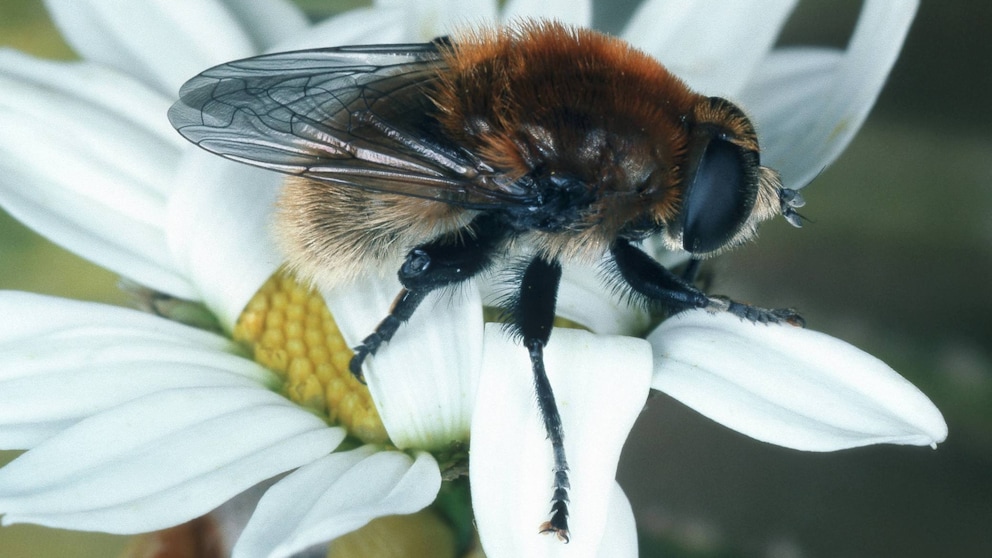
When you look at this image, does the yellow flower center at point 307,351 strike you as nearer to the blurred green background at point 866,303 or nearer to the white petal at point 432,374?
the white petal at point 432,374

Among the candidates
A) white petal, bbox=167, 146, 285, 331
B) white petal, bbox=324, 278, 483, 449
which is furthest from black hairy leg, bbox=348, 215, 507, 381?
white petal, bbox=167, 146, 285, 331

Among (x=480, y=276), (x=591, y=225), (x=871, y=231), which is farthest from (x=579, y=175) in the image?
(x=871, y=231)

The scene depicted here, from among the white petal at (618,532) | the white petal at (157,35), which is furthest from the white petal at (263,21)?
the white petal at (618,532)

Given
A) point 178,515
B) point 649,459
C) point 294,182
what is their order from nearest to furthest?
1. point 178,515
2. point 294,182
3. point 649,459

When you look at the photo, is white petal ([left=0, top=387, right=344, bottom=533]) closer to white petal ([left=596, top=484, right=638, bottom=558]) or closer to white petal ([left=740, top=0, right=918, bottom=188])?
white petal ([left=596, top=484, right=638, bottom=558])

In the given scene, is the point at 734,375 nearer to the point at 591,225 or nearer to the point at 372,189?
the point at 591,225

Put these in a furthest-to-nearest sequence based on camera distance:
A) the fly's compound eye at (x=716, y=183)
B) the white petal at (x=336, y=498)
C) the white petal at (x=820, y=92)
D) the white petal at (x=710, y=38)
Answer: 1. the white petal at (x=710, y=38)
2. the white petal at (x=820, y=92)
3. the fly's compound eye at (x=716, y=183)
4. the white petal at (x=336, y=498)
